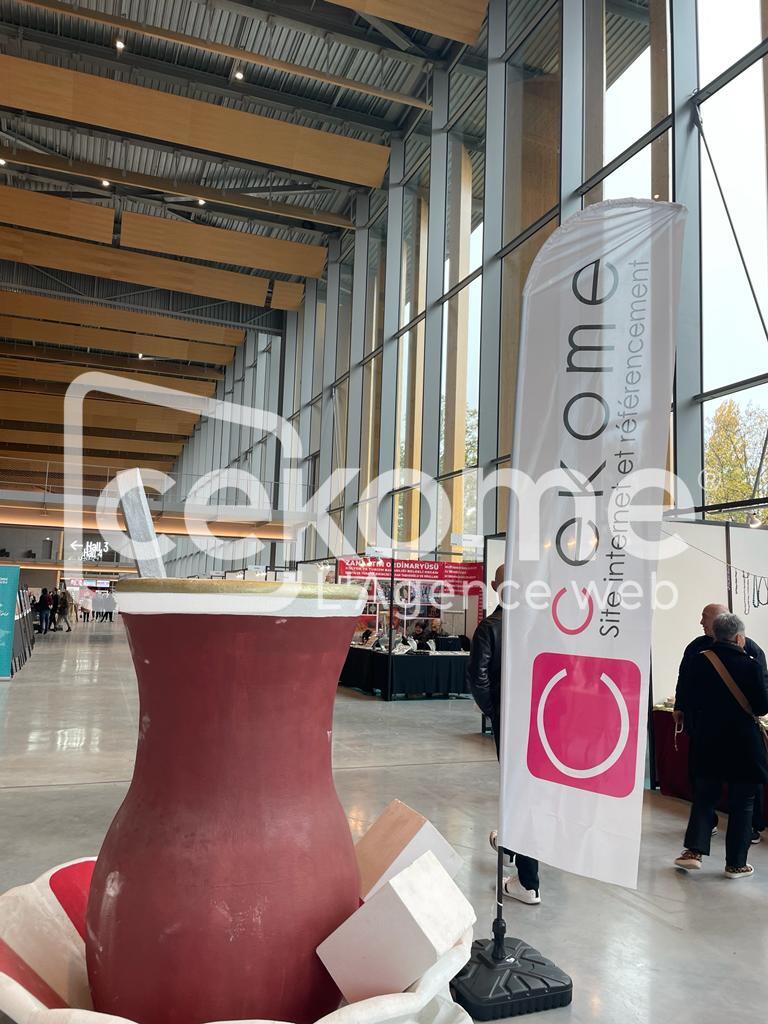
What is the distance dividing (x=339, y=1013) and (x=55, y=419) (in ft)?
86.2

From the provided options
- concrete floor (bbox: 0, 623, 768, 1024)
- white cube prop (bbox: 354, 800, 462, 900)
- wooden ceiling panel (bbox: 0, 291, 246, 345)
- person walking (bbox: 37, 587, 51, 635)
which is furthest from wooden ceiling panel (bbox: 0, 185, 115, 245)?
white cube prop (bbox: 354, 800, 462, 900)

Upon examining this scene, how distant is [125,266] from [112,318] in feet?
11.6

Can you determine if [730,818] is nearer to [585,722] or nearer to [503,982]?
[503,982]

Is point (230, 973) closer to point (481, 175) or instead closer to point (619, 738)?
point (619, 738)

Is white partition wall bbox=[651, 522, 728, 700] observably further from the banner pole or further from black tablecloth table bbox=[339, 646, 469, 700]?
black tablecloth table bbox=[339, 646, 469, 700]

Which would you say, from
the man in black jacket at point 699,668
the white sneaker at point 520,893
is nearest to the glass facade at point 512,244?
the man in black jacket at point 699,668

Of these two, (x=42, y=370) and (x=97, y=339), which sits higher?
(x=97, y=339)

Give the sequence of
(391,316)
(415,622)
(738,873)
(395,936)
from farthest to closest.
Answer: (391,316) < (415,622) < (738,873) < (395,936)

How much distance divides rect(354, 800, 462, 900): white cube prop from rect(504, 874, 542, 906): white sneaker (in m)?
2.27

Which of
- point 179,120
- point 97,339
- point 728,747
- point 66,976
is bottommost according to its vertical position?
point 728,747

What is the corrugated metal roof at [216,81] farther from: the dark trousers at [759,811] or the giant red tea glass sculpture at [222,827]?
the giant red tea glass sculpture at [222,827]

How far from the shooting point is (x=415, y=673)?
9852 mm

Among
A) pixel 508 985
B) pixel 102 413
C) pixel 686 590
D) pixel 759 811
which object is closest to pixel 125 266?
pixel 102 413

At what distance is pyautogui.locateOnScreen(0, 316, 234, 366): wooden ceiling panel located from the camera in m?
20.6
